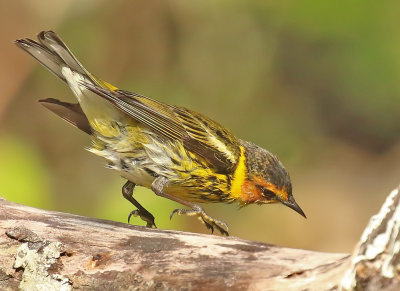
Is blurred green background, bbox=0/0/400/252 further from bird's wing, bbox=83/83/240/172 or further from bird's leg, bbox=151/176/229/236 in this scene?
bird's leg, bbox=151/176/229/236

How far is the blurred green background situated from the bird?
122 centimetres

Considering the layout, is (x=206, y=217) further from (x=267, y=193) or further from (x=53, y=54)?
(x=53, y=54)

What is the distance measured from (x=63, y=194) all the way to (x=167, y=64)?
1.60 m

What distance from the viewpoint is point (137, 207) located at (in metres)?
5.04

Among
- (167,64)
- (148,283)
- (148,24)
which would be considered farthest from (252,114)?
(148,283)

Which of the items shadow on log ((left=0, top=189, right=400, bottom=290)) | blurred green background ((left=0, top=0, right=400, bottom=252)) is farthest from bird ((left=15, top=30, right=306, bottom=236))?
blurred green background ((left=0, top=0, right=400, bottom=252))

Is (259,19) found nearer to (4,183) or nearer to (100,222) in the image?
(4,183)

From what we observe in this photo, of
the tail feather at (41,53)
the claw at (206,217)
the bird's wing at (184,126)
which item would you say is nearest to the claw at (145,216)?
the claw at (206,217)

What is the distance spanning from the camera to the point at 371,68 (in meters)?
6.61

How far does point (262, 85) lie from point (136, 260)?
3.74 metres

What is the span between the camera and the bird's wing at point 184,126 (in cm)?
467

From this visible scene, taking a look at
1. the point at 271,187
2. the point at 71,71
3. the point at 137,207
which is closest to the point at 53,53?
the point at 71,71

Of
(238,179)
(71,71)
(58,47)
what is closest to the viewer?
(58,47)

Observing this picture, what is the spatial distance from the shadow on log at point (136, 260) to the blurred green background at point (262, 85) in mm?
2436
